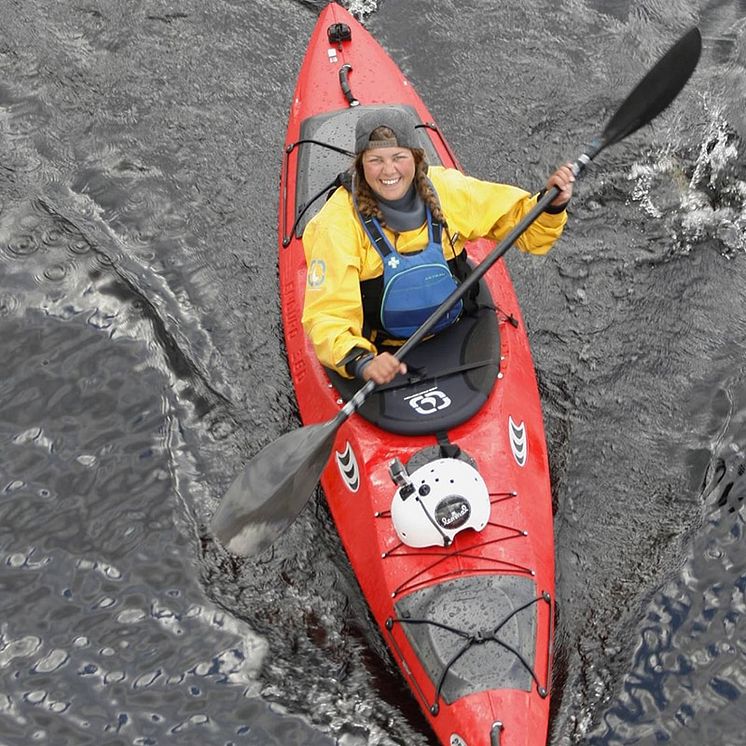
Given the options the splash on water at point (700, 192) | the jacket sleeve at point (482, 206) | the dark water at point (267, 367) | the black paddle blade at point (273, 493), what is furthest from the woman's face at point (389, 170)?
the splash on water at point (700, 192)

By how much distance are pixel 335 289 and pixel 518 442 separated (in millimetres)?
1132

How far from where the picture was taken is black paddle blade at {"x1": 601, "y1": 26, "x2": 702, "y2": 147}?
16.8 ft

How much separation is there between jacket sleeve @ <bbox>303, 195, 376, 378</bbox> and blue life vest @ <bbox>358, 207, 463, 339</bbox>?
4.3 inches

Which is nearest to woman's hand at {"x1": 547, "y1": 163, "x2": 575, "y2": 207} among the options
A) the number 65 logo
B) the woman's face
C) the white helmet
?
the woman's face

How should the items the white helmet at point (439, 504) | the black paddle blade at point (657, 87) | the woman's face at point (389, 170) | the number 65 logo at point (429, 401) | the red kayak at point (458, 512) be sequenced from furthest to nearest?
1. the black paddle blade at point (657, 87)
2. the number 65 logo at point (429, 401)
3. the woman's face at point (389, 170)
4. the white helmet at point (439, 504)
5. the red kayak at point (458, 512)

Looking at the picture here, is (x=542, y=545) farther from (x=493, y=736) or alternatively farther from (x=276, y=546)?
(x=276, y=546)

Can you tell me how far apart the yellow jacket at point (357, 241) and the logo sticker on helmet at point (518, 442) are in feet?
2.51

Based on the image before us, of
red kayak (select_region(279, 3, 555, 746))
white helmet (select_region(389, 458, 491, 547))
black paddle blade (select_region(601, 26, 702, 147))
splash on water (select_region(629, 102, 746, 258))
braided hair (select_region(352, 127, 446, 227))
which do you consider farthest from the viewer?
splash on water (select_region(629, 102, 746, 258))

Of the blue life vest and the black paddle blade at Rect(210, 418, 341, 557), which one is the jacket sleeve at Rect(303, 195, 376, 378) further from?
the black paddle blade at Rect(210, 418, 341, 557)

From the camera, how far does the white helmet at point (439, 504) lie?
4.15m

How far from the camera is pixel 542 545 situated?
450 cm

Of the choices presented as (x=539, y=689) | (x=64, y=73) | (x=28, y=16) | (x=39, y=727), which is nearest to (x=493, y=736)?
(x=539, y=689)

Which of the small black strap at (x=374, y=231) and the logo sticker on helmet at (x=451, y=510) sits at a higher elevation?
the small black strap at (x=374, y=231)

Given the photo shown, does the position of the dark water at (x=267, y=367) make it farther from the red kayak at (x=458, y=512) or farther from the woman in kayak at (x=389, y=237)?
the woman in kayak at (x=389, y=237)
